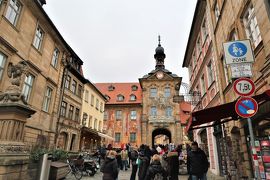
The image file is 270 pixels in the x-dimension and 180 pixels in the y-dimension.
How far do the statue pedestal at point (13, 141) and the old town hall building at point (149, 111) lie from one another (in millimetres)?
29788

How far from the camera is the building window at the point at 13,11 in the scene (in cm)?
1245

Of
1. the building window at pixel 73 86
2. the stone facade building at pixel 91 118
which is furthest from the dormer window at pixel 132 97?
the building window at pixel 73 86

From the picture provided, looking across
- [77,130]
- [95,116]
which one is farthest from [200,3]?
[95,116]

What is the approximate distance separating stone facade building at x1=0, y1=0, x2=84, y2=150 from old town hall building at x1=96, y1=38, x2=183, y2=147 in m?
19.3

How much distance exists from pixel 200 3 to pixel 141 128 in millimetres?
26131

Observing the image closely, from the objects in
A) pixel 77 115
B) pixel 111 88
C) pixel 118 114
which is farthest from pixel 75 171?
pixel 111 88

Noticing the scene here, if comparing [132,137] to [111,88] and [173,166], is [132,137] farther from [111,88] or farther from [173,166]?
[173,166]

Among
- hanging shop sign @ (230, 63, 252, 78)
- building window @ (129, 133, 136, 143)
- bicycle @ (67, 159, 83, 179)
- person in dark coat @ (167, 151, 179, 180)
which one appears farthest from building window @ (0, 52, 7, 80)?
building window @ (129, 133, 136, 143)

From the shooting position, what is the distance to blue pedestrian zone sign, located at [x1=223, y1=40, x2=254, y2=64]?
4.80 m

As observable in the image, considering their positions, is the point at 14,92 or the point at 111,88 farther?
the point at 111,88

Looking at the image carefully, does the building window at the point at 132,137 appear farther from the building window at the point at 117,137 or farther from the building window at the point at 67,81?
the building window at the point at 67,81

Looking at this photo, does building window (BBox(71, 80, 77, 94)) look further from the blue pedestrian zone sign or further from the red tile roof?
the blue pedestrian zone sign

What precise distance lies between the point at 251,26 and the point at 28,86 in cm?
1422

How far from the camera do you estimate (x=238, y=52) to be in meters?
4.90
